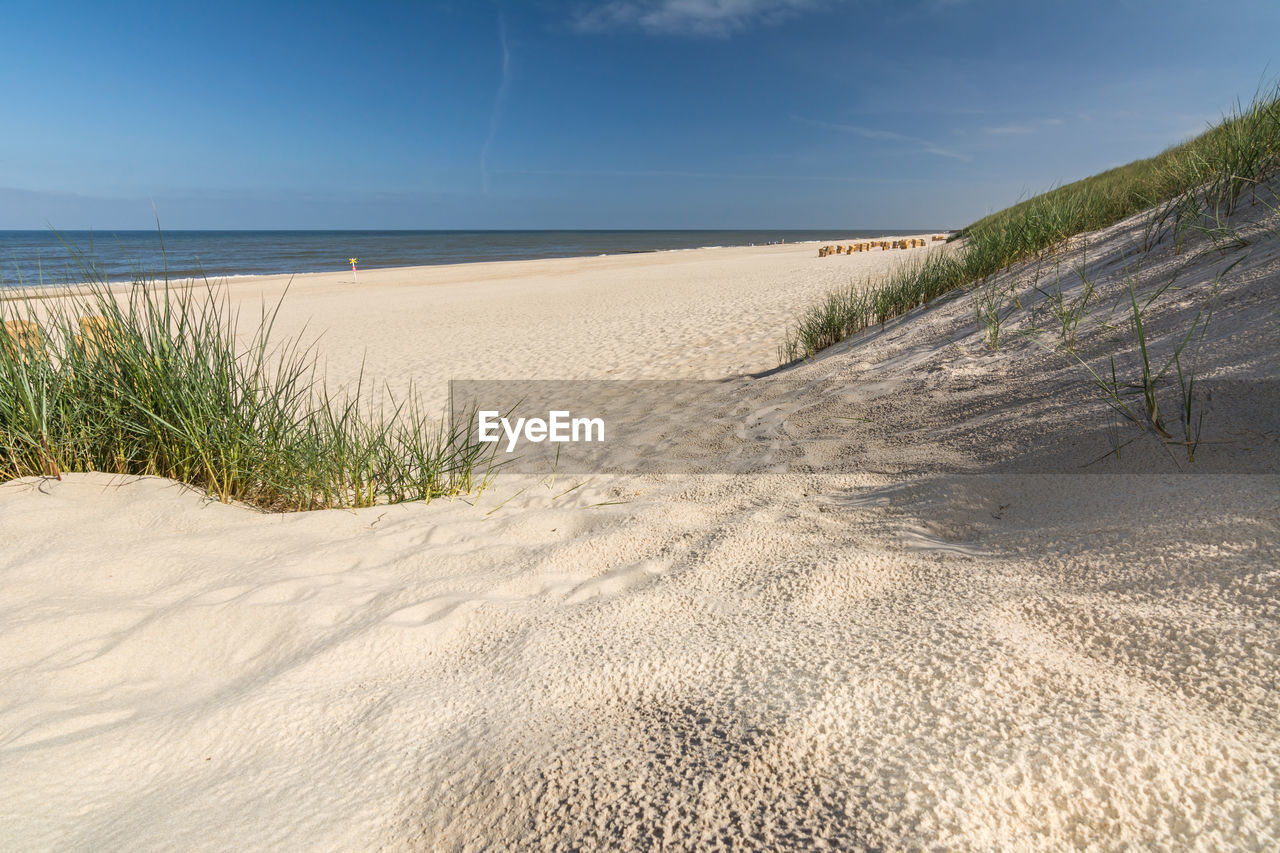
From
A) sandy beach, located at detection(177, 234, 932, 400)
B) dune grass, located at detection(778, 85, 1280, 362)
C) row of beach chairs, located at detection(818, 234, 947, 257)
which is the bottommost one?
sandy beach, located at detection(177, 234, 932, 400)

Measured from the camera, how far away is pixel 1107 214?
677 centimetres

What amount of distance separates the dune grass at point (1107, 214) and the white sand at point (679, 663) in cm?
166

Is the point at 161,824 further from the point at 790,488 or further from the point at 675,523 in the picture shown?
the point at 790,488

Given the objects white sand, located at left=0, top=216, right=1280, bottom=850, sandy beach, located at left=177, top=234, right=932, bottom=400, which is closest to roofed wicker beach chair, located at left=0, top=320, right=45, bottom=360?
white sand, located at left=0, top=216, right=1280, bottom=850

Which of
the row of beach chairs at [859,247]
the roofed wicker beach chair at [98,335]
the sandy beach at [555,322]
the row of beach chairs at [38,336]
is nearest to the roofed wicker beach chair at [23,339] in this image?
the row of beach chairs at [38,336]

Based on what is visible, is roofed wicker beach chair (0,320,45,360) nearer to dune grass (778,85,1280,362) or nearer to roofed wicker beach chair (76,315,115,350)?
roofed wicker beach chair (76,315,115,350)

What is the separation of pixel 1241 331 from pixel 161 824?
3.50 meters

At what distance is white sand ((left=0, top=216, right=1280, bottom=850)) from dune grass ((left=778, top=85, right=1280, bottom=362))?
1.66 metres

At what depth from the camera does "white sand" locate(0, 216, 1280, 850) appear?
98cm

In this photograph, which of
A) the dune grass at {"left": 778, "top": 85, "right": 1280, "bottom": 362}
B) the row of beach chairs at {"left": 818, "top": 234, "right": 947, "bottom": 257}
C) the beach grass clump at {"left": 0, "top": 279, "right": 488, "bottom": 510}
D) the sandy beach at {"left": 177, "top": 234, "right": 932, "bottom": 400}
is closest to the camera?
the beach grass clump at {"left": 0, "top": 279, "right": 488, "bottom": 510}

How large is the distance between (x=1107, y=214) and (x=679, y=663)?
25.1 feet

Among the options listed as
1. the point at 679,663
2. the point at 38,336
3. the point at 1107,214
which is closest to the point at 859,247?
the point at 1107,214

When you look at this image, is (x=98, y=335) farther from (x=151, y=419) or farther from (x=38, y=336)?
(x=151, y=419)

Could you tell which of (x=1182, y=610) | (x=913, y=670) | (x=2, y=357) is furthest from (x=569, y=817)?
(x=2, y=357)
